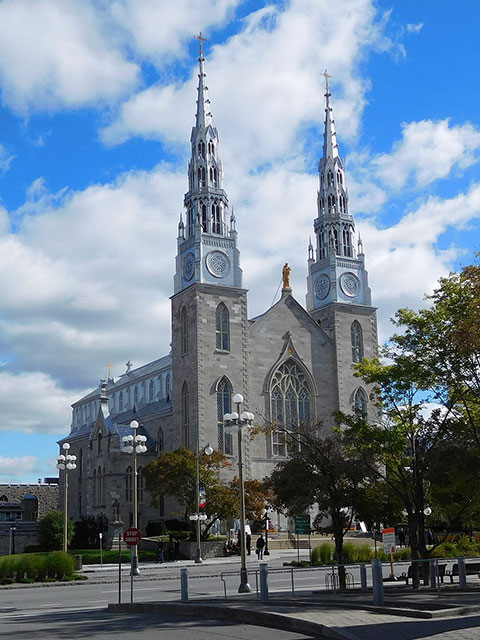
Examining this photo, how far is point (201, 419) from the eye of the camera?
65125 millimetres

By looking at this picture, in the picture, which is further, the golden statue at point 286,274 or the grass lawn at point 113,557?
the golden statue at point 286,274

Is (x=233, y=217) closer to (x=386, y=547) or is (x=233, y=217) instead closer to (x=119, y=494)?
(x=119, y=494)

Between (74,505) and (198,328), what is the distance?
3114 centimetres

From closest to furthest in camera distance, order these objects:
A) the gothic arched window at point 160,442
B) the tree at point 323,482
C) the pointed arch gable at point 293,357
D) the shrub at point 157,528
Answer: the tree at point 323,482
the shrub at point 157,528
the pointed arch gable at point 293,357
the gothic arched window at point 160,442

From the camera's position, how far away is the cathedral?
6738cm

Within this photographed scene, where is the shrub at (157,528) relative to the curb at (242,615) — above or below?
above

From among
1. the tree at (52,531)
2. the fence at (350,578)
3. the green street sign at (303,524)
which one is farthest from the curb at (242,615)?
the tree at (52,531)

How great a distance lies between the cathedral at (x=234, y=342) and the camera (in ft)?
221

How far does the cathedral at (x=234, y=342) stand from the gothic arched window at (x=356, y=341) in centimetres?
9

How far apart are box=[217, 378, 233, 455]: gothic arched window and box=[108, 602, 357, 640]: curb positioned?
137 feet

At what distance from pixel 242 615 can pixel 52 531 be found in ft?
147

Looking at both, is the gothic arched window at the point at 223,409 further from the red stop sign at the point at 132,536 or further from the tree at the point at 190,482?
the red stop sign at the point at 132,536

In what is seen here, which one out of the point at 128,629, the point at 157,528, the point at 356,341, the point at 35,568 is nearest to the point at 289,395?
the point at 356,341

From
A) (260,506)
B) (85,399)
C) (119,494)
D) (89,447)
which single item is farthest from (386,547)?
(85,399)
